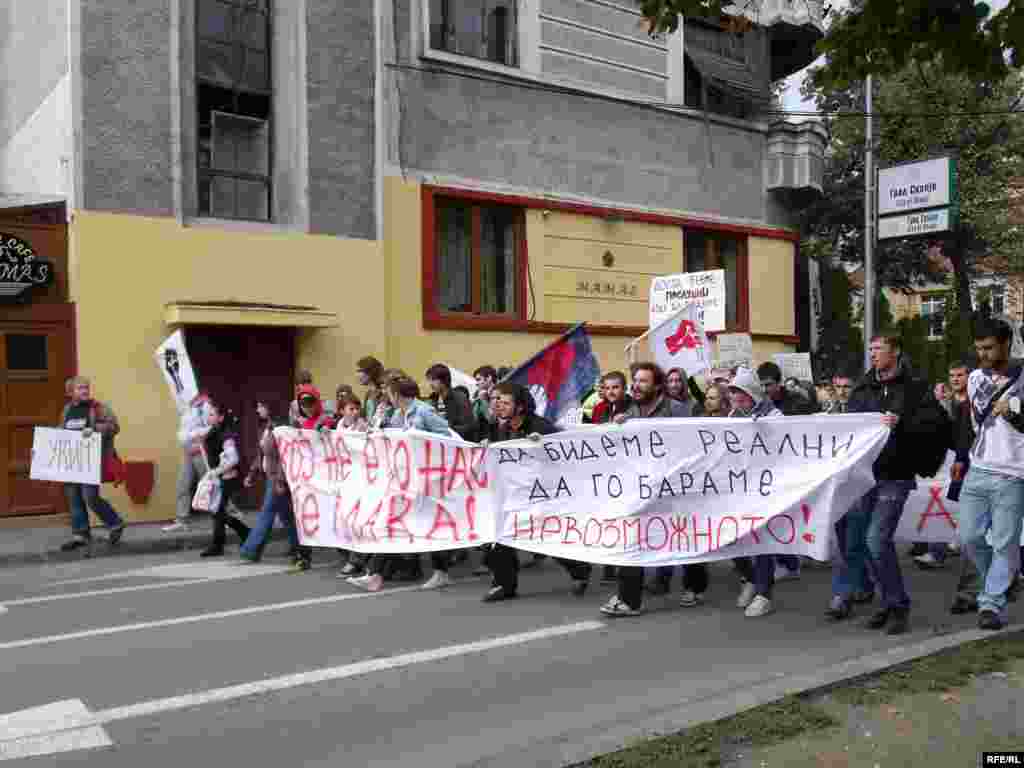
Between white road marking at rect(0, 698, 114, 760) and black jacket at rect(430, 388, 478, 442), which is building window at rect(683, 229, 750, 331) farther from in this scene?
white road marking at rect(0, 698, 114, 760)

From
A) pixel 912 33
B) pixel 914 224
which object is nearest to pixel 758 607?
pixel 912 33

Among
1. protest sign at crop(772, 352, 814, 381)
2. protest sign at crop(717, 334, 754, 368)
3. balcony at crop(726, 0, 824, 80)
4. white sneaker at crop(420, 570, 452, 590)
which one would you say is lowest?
white sneaker at crop(420, 570, 452, 590)

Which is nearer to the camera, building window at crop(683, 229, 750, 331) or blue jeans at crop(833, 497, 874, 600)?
blue jeans at crop(833, 497, 874, 600)

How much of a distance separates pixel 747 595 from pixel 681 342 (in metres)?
4.81


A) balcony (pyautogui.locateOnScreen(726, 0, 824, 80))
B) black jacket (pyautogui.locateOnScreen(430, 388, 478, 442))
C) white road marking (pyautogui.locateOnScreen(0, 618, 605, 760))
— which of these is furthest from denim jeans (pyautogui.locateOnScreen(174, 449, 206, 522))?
balcony (pyautogui.locateOnScreen(726, 0, 824, 80))

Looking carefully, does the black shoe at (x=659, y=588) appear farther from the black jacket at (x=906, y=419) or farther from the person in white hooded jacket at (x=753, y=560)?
the black jacket at (x=906, y=419)

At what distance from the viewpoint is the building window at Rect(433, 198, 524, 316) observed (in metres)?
16.3

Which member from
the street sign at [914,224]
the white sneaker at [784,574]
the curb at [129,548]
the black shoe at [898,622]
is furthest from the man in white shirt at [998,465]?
the street sign at [914,224]

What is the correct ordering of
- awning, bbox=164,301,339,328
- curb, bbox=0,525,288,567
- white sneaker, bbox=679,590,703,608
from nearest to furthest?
white sneaker, bbox=679,590,703,608 → curb, bbox=0,525,288,567 → awning, bbox=164,301,339,328

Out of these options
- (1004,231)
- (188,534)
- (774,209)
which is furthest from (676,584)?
(1004,231)

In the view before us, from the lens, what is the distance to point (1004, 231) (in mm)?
27906

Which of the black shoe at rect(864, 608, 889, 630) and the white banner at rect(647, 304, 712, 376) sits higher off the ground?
the white banner at rect(647, 304, 712, 376)

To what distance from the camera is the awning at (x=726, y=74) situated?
19.2 m

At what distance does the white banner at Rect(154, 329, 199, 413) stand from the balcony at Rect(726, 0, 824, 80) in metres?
12.5
